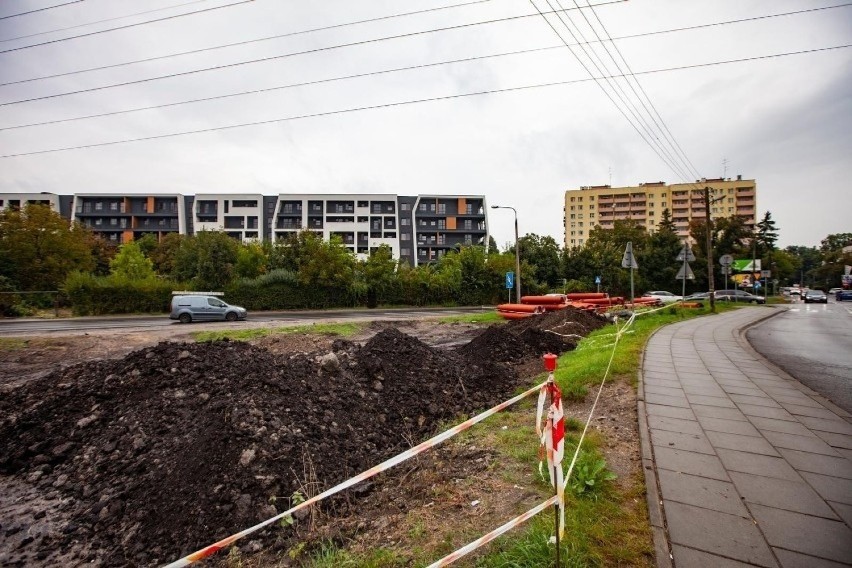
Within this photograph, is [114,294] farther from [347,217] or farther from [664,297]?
[664,297]

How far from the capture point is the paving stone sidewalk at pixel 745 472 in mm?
2523

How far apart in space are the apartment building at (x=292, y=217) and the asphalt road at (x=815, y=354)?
49551 millimetres

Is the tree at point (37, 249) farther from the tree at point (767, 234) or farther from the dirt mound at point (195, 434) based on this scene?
the tree at point (767, 234)

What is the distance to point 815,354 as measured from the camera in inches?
383

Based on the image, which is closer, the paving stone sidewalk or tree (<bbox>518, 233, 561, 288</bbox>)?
the paving stone sidewalk

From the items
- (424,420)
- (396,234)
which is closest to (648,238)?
(396,234)

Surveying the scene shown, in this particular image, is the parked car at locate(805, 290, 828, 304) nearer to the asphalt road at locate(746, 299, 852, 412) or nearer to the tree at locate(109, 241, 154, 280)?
the asphalt road at locate(746, 299, 852, 412)

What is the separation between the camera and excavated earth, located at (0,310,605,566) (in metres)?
3.54

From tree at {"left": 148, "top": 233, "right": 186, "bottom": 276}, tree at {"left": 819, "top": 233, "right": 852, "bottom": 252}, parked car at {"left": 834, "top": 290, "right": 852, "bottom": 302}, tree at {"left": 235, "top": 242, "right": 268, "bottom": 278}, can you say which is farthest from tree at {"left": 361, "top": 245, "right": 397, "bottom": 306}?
tree at {"left": 819, "top": 233, "right": 852, "bottom": 252}

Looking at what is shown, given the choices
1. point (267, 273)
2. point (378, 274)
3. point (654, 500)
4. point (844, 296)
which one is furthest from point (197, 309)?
point (844, 296)

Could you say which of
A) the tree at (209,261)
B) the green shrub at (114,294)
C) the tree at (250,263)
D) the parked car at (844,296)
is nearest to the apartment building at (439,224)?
the tree at (250,263)

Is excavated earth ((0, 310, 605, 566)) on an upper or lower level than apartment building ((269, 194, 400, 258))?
lower

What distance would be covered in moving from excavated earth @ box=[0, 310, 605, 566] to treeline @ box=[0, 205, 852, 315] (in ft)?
82.7

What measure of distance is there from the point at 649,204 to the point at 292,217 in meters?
88.7
